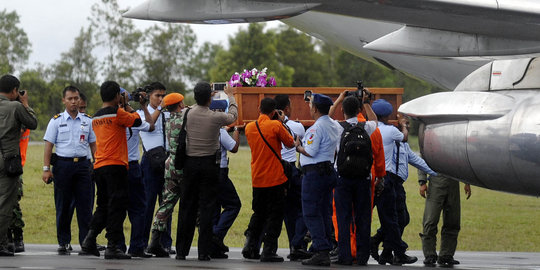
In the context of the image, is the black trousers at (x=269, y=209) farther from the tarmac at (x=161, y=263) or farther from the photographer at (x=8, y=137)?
the photographer at (x=8, y=137)

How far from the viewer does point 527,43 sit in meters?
8.10

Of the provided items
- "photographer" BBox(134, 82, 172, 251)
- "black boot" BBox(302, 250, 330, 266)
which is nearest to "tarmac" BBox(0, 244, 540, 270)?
"black boot" BBox(302, 250, 330, 266)

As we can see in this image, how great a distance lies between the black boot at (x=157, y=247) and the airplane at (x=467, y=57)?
11.6 feet

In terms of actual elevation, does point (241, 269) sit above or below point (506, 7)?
below

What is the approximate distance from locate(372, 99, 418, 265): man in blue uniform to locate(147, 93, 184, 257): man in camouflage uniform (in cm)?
243

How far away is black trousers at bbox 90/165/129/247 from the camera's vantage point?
1015 centimetres

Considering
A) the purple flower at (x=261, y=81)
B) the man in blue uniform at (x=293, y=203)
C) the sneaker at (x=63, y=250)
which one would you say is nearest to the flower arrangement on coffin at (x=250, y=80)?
the purple flower at (x=261, y=81)

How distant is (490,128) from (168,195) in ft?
13.4

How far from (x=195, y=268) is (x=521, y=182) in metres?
3.39

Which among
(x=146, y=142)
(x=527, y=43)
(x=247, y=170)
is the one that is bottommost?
(x=247, y=170)

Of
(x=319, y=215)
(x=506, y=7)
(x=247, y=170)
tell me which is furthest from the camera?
(x=247, y=170)

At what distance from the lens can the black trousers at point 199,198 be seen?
1023 centimetres

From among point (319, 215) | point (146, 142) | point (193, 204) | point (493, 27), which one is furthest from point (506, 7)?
point (146, 142)

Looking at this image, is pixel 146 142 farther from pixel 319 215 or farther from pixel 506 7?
pixel 506 7
